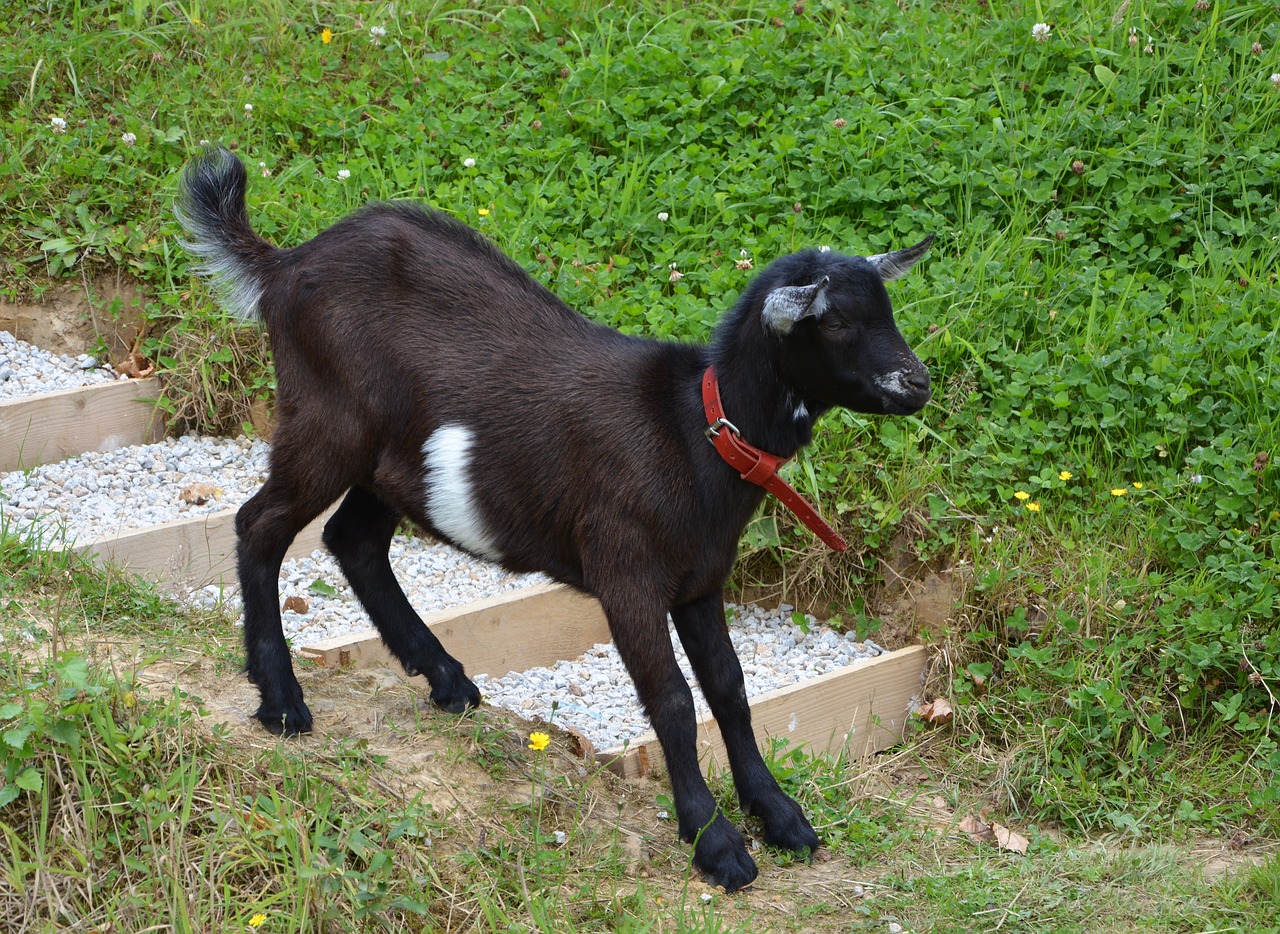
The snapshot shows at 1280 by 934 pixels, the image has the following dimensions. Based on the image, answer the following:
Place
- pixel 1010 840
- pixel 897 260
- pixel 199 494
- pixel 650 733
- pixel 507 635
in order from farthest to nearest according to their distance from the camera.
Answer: pixel 199 494 < pixel 507 635 < pixel 650 733 < pixel 1010 840 < pixel 897 260

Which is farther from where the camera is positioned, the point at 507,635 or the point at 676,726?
the point at 507,635

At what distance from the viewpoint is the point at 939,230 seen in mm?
5387

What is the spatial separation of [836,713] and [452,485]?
1.54 metres

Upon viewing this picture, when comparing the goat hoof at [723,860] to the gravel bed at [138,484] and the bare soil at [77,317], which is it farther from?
the bare soil at [77,317]

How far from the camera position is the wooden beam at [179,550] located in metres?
4.34

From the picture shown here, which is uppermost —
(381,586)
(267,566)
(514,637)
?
(267,566)

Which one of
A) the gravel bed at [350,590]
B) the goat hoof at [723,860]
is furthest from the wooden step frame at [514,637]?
the goat hoof at [723,860]

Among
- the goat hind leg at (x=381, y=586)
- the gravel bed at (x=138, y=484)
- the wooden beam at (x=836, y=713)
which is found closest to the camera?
the goat hind leg at (x=381, y=586)

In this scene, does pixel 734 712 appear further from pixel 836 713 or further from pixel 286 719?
pixel 286 719

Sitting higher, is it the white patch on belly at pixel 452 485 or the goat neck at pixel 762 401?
the goat neck at pixel 762 401

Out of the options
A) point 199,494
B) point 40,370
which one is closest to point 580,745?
point 199,494

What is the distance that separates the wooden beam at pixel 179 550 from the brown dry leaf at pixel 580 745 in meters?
1.23

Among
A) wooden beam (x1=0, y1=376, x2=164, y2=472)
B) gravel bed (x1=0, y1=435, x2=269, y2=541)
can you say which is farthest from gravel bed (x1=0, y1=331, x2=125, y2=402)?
gravel bed (x1=0, y1=435, x2=269, y2=541)

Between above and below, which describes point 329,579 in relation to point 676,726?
below
